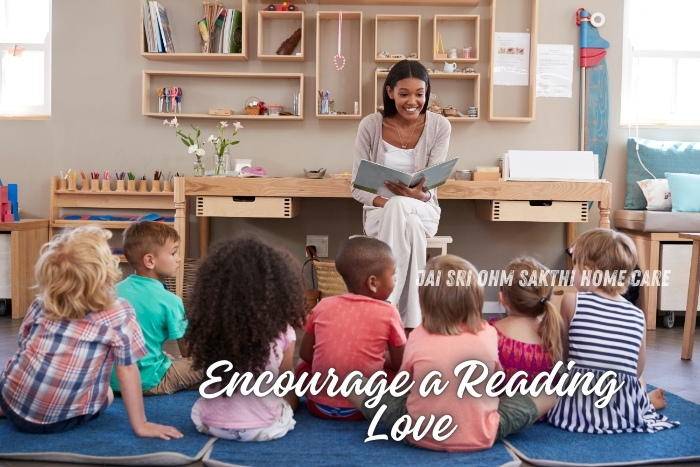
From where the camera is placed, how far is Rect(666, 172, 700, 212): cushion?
12.5ft

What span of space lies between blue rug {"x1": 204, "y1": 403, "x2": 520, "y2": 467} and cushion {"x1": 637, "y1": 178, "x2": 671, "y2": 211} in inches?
106

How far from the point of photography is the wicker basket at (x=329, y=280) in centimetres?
368

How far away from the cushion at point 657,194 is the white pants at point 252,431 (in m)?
2.91

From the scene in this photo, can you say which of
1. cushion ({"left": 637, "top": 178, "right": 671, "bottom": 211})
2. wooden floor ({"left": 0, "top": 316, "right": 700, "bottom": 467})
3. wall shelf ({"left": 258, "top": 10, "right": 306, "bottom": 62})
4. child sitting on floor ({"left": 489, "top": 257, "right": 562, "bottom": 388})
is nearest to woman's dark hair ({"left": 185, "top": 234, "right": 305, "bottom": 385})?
child sitting on floor ({"left": 489, "top": 257, "right": 562, "bottom": 388})

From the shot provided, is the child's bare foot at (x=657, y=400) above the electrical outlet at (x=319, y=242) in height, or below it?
below

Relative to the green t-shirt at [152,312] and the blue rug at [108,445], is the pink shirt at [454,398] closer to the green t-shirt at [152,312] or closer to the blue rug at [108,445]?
the blue rug at [108,445]

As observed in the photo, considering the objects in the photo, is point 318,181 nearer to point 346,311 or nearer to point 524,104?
point 524,104

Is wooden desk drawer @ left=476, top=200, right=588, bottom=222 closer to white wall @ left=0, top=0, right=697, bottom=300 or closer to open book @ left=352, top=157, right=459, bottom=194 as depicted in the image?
white wall @ left=0, top=0, right=697, bottom=300

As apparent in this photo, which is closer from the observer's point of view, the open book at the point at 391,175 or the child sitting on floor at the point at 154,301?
the child sitting on floor at the point at 154,301

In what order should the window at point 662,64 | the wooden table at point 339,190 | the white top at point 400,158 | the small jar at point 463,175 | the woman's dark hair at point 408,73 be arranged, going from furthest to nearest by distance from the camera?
the window at point 662,64 < the small jar at point 463,175 < the wooden table at point 339,190 < the white top at point 400,158 < the woman's dark hair at point 408,73

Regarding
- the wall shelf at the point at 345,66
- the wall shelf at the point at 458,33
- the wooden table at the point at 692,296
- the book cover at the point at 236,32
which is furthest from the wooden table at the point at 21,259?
the wooden table at the point at 692,296

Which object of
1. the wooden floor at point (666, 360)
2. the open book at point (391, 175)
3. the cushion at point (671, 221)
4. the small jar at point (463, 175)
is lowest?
the wooden floor at point (666, 360)

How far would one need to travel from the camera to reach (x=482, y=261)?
4289 mm

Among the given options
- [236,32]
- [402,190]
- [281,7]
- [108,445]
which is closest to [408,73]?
[402,190]
